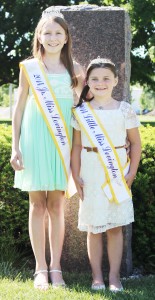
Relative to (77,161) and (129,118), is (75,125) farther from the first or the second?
(129,118)

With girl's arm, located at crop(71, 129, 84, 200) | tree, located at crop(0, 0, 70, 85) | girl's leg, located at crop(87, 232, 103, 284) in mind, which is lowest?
girl's leg, located at crop(87, 232, 103, 284)

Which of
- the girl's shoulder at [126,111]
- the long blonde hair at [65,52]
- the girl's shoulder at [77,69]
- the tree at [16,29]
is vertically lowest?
the girl's shoulder at [126,111]

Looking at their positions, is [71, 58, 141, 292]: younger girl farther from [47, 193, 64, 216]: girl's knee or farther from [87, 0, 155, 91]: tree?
[87, 0, 155, 91]: tree

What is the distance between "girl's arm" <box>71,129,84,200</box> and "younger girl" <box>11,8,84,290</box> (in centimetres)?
4

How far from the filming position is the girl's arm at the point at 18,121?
11.4 feet

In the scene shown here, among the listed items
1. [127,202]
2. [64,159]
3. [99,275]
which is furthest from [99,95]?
[99,275]

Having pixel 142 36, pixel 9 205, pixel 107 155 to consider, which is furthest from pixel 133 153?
pixel 142 36

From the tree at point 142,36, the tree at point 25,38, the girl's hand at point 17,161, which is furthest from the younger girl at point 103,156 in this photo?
the tree at point 25,38

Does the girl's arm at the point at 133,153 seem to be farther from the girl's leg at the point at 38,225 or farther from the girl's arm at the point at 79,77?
the girl's leg at the point at 38,225

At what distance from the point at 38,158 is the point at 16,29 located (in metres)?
19.4

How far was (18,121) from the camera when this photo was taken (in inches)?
140

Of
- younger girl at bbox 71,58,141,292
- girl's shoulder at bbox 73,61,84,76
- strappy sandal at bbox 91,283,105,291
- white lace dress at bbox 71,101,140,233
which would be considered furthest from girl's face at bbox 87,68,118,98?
strappy sandal at bbox 91,283,105,291

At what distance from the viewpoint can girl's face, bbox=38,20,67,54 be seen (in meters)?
Result: 3.55

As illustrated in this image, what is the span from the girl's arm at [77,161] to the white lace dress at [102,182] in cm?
3
